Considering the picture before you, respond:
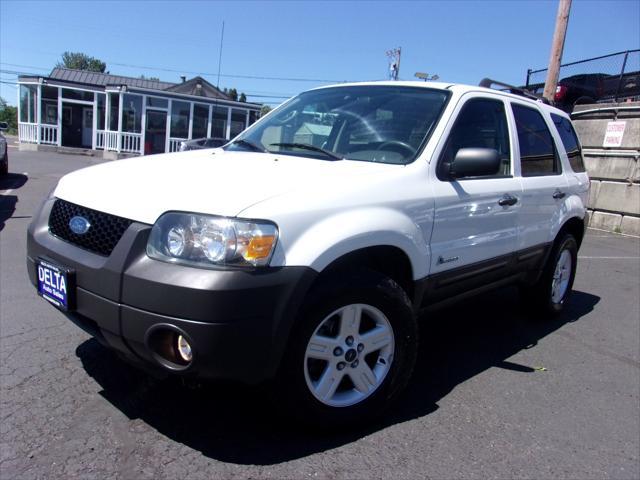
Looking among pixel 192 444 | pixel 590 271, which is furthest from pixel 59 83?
pixel 192 444

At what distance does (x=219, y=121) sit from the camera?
1007 inches

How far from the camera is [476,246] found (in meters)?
3.53

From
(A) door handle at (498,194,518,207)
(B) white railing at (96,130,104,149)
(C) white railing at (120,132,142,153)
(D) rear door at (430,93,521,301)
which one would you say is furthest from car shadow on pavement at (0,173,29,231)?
(B) white railing at (96,130,104,149)

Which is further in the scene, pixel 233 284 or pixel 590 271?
pixel 590 271

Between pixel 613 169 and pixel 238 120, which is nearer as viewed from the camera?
pixel 613 169

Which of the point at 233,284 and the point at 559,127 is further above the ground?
the point at 559,127

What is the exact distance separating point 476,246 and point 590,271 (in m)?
5.05

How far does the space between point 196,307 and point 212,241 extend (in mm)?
287

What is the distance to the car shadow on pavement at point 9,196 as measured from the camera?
8.41m

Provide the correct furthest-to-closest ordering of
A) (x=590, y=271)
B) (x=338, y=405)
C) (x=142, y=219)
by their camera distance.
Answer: (x=590, y=271)
(x=338, y=405)
(x=142, y=219)

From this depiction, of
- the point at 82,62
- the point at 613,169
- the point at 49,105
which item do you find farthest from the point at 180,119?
the point at 82,62

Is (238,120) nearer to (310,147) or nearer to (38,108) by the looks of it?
(38,108)

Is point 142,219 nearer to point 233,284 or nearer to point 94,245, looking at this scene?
point 94,245

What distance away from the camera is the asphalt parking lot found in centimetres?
250
